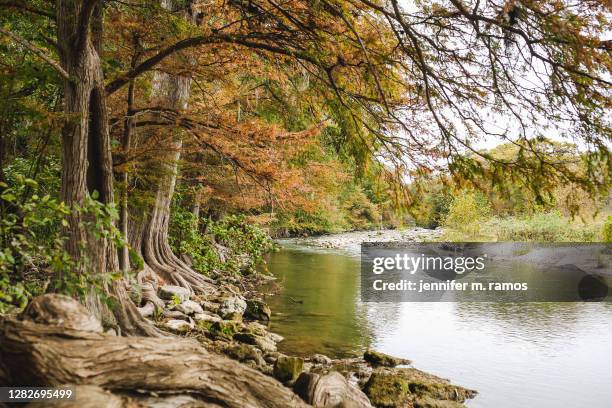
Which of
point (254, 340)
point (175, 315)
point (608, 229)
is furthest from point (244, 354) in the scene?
point (608, 229)

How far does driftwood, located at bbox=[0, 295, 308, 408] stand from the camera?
2674 millimetres

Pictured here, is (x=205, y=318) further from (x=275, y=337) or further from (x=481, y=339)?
(x=481, y=339)

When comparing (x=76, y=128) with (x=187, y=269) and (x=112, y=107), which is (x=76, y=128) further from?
(x=187, y=269)

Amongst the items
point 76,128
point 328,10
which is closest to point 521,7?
point 328,10

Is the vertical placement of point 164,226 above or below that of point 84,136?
below

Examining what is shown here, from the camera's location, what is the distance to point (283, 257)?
21844 mm

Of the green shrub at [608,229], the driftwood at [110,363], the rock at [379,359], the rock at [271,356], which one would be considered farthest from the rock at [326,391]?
the green shrub at [608,229]

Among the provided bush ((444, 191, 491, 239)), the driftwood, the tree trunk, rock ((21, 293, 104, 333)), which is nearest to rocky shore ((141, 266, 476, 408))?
the driftwood

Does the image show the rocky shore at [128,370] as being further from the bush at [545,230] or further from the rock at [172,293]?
the bush at [545,230]

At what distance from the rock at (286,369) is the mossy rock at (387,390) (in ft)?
2.90

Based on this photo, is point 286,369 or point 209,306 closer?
point 286,369

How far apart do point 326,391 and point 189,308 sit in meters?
4.38

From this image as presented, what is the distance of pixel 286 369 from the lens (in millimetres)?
5215

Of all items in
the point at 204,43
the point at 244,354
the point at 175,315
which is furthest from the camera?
the point at 175,315
